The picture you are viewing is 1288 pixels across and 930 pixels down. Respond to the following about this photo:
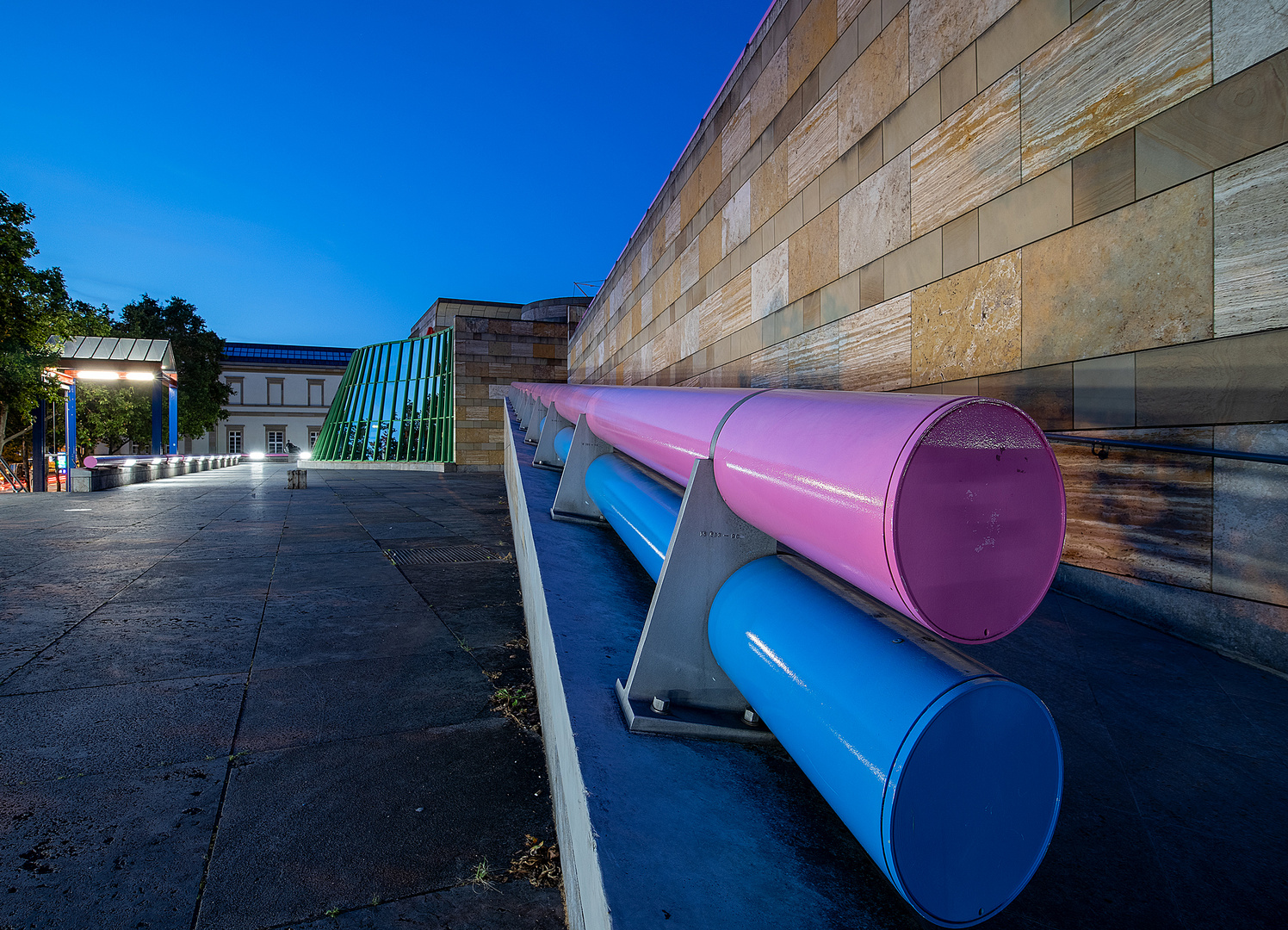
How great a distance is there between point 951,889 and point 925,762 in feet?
0.73

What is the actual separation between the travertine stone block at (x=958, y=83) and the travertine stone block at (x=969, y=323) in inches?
34.4

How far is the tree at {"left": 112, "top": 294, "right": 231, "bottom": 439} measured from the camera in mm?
34531

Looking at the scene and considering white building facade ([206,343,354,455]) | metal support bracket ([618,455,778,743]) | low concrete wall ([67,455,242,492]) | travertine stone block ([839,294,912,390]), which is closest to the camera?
metal support bracket ([618,455,778,743])

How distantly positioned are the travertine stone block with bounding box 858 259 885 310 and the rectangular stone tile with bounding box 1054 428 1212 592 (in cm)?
151

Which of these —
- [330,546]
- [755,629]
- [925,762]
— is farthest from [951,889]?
[330,546]

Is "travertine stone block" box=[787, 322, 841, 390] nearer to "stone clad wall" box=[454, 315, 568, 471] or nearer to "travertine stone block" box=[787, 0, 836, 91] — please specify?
"travertine stone block" box=[787, 0, 836, 91]

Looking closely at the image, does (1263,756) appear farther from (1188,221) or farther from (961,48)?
(961,48)

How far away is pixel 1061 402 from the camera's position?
104 inches

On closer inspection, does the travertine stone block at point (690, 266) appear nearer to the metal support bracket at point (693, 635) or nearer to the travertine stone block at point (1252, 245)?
the travertine stone block at point (1252, 245)

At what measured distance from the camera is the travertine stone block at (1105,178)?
7.77ft

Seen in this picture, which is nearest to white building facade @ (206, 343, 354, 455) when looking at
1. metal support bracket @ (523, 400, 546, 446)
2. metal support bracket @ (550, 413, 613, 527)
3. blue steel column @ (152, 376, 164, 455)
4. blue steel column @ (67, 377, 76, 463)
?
blue steel column @ (152, 376, 164, 455)

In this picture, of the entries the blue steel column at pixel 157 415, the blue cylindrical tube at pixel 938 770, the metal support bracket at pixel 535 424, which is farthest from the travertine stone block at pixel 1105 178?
the blue steel column at pixel 157 415

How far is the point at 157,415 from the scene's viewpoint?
20016mm

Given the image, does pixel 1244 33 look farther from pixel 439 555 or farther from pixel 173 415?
pixel 173 415
